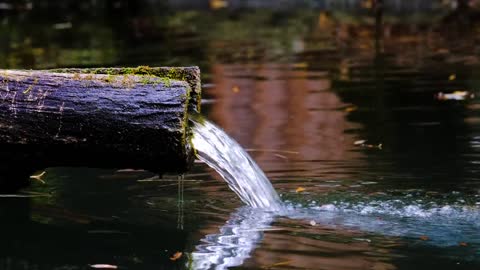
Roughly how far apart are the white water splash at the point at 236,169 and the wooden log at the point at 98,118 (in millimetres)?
223

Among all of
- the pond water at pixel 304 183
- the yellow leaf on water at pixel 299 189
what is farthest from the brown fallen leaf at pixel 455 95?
the yellow leaf on water at pixel 299 189

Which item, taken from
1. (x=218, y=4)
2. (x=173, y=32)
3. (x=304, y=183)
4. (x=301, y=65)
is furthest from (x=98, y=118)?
(x=218, y=4)

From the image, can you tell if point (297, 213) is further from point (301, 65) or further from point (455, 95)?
point (301, 65)

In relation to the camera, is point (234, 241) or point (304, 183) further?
point (304, 183)

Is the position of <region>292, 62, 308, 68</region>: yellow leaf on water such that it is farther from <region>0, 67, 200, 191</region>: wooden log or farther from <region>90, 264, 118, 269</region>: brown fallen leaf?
<region>90, 264, 118, 269</region>: brown fallen leaf

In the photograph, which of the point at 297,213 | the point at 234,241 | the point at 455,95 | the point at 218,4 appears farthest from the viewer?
the point at 218,4

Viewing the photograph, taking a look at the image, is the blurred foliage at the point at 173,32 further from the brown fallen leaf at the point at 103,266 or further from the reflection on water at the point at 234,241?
the brown fallen leaf at the point at 103,266

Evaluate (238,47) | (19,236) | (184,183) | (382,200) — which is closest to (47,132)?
(19,236)

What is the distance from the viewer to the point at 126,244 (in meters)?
4.94

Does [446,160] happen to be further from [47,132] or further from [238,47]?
[238,47]

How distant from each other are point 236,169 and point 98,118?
3.02ft

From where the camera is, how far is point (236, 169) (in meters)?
5.54

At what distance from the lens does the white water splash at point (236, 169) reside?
212 inches

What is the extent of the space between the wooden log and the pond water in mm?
442
